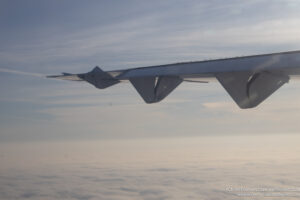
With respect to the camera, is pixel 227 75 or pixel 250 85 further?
pixel 250 85

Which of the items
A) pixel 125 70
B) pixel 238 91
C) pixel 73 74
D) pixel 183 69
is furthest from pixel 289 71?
pixel 73 74

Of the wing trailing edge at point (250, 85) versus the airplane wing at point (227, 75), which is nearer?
the airplane wing at point (227, 75)

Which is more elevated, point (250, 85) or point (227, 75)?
point (227, 75)

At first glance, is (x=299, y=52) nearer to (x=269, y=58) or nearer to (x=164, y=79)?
(x=269, y=58)

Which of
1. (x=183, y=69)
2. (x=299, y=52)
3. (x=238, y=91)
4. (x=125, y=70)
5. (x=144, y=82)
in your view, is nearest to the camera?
(x=299, y=52)

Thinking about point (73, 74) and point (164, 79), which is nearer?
point (164, 79)

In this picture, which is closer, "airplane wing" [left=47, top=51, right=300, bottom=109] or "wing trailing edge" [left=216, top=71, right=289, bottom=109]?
"airplane wing" [left=47, top=51, right=300, bottom=109]

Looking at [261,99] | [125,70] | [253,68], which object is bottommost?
[261,99]

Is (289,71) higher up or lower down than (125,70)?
lower down
